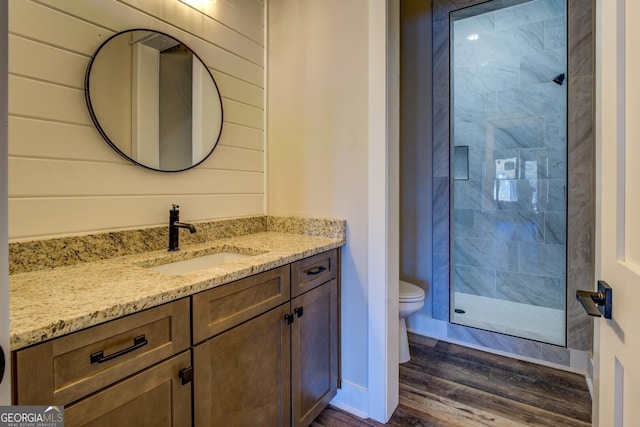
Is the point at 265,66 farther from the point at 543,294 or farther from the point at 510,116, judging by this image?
the point at 543,294

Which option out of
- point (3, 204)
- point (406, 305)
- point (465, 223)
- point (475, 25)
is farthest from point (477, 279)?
point (3, 204)

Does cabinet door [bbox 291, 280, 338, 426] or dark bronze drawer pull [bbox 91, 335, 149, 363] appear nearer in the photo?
dark bronze drawer pull [bbox 91, 335, 149, 363]

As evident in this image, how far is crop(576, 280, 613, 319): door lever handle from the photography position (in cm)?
71

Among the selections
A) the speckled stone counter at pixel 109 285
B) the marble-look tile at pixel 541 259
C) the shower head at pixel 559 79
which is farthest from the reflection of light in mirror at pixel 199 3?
the marble-look tile at pixel 541 259

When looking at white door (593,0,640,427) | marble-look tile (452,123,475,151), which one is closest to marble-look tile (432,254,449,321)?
marble-look tile (452,123,475,151)

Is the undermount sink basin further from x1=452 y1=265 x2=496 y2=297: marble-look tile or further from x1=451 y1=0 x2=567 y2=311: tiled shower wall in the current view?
x1=452 y1=265 x2=496 y2=297: marble-look tile

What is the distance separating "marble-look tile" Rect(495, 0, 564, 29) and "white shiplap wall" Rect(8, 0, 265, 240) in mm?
2446

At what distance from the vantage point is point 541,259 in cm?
284

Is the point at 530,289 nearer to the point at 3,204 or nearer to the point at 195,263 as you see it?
the point at 195,263

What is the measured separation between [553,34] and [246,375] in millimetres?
3395

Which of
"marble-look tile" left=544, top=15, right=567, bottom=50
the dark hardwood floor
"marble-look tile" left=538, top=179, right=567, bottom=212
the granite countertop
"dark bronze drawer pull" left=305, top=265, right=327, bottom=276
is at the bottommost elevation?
the dark hardwood floor

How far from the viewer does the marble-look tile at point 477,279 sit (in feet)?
10.0

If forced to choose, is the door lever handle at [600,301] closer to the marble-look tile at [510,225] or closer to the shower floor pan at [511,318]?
the shower floor pan at [511,318]

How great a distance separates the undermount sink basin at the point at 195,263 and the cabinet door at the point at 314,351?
39 centimetres
